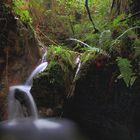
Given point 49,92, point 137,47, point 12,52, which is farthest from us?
point 12,52

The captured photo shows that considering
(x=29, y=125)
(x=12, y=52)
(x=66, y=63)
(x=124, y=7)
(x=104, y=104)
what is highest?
(x=124, y=7)

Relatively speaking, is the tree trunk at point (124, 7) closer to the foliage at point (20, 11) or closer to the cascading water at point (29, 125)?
the foliage at point (20, 11)

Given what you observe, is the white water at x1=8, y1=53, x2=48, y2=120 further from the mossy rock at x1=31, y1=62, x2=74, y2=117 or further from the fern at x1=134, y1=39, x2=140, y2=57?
the fern at x1=134, y1=39, x2=140, y2=57

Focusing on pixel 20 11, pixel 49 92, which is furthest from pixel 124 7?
pixel 20 11

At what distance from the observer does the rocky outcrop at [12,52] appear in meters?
5.18

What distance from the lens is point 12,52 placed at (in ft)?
17.6

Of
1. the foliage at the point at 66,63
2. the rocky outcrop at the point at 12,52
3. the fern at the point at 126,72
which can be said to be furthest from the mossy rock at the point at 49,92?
the fern at the point at 126,72

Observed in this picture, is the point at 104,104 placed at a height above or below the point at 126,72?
below

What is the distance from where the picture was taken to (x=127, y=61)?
12.6 ft

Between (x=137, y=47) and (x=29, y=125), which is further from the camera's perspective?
(x=29, y=125)

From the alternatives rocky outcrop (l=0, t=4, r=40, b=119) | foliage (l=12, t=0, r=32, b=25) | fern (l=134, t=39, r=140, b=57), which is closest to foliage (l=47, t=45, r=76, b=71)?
rocky outcrop (l=0, t=4, r=40, b=119)

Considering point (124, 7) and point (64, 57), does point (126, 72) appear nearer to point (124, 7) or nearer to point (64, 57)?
point (124, 7)

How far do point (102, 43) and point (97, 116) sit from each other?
1.13 m

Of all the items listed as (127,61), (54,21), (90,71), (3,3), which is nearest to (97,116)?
(90,71)
